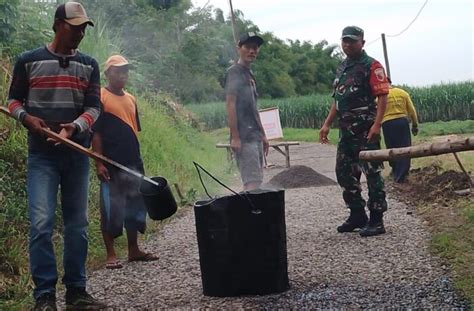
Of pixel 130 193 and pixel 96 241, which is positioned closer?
pixel 130 193

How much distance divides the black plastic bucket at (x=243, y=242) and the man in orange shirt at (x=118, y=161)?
156cm

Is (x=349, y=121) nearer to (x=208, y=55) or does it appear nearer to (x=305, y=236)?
(x=305, y=236)

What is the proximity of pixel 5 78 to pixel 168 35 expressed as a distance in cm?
1377

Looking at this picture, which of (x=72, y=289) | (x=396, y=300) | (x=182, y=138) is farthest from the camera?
(x=182, y=138)

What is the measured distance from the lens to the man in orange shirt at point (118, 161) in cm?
632

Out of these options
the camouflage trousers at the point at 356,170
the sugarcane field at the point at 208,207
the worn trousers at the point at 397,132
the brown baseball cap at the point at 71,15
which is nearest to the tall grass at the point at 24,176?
the sugarcane field at the point at 208,207

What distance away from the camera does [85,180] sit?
16.0 ft

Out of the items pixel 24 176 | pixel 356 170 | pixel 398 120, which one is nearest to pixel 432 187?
pixel 398 120

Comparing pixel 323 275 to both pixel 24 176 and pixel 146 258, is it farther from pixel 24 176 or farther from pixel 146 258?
pixel 24 176

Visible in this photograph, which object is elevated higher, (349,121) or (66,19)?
(66,19)

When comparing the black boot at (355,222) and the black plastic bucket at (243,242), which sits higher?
the black plastic bucket at (243,242)

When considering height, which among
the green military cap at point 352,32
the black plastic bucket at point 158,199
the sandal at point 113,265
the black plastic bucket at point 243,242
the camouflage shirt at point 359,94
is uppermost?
the green military cap at point 352,32

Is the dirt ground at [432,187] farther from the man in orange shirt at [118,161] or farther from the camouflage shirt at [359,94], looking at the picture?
the man in orange shirt at [118,161]

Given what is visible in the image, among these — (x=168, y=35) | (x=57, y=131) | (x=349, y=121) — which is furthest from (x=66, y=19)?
(x=168, y=35)
